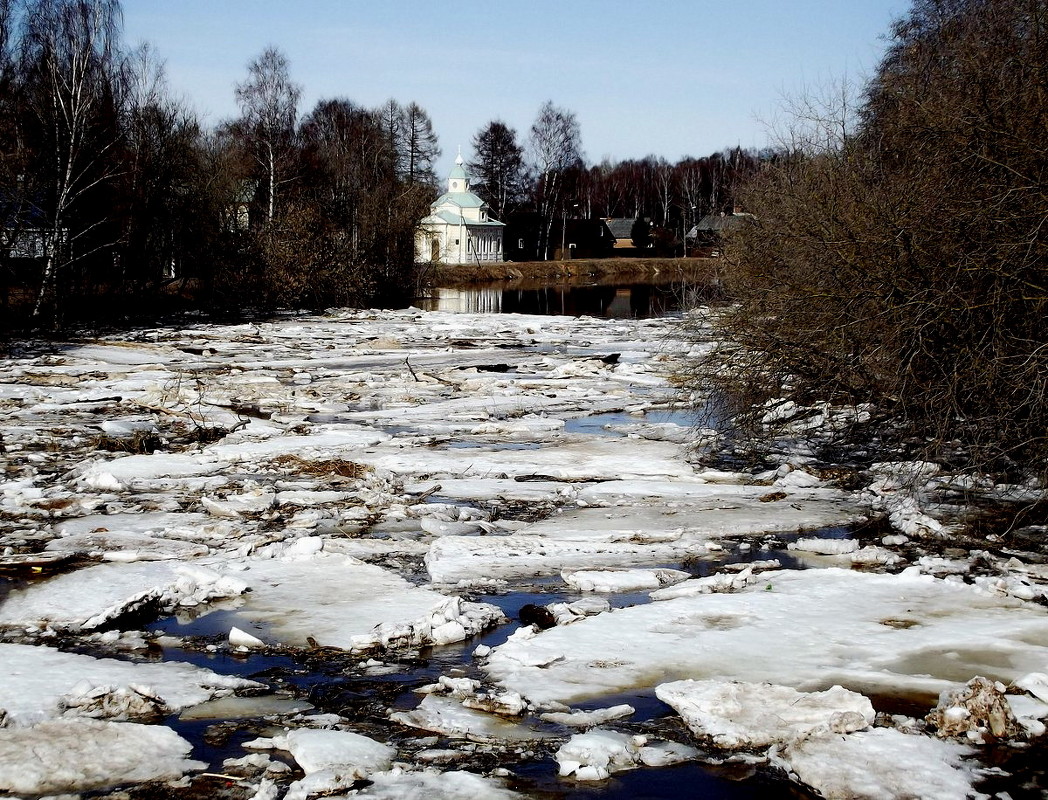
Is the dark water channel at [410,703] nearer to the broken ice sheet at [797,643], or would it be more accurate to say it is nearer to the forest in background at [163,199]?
the broken ice sheet at [797,643]

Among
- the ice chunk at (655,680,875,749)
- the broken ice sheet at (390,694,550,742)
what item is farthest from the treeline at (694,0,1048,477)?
the broken ice sheet at (390,694,550,742)

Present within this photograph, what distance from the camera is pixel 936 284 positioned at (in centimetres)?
785

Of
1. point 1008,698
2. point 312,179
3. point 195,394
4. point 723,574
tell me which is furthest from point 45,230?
point 1008,698

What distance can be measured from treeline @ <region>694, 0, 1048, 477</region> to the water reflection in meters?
20.8

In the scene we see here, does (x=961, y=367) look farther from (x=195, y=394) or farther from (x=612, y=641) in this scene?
(x=195, y=394)

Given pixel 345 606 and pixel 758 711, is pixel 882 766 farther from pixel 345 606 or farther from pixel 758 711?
pixel 345 606

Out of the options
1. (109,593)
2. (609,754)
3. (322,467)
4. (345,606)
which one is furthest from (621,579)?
(322,467)

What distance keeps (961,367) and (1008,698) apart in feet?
11.4

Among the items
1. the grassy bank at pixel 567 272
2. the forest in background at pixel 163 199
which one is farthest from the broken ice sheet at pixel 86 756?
the grassy bank at pixel 567 272

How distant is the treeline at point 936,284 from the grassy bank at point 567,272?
42.1 m

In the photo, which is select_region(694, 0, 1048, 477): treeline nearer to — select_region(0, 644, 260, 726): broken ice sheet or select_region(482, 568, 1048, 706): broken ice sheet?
select_region(482, 568, 1048, 706): broken ice sheet

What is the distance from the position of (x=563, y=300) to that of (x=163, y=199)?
18898mm

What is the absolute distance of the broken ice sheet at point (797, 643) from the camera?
5.29m

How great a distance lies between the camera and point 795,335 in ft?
32.9
